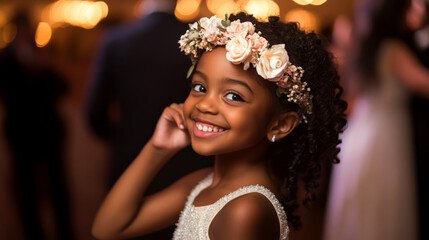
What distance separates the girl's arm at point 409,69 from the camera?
2832 mm

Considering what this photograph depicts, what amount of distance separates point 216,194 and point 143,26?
1.04m

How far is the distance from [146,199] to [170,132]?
23 centimetres

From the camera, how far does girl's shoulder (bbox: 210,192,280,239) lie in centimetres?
113

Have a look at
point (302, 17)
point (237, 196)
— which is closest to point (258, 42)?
point (237, 196)

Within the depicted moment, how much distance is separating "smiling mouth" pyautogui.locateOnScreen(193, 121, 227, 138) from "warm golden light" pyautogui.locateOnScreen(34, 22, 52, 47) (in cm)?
389

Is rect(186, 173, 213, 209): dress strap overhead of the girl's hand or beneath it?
beneath

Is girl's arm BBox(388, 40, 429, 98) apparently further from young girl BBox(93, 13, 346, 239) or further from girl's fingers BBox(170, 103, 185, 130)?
girl's fingers BBox(170, 103, 185, 130)

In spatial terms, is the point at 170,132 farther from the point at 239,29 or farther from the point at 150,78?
the point at 150,78

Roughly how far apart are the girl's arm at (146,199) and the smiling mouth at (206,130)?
184 millimetres

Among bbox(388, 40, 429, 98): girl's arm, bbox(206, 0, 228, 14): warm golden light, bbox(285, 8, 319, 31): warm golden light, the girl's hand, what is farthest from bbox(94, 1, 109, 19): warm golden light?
the girl's hand

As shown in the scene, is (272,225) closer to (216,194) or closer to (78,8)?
(216,194)

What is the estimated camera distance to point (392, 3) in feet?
9.88

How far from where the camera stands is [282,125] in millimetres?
1322

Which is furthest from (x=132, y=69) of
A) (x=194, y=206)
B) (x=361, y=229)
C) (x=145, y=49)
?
(x=361, y=229)
